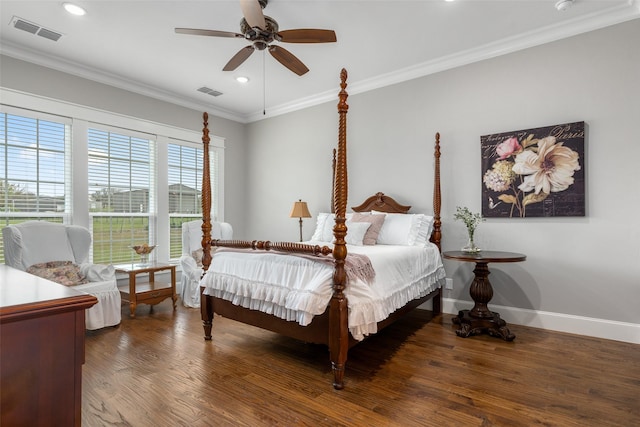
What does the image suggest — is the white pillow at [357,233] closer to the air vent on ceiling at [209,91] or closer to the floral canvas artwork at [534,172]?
the floral canvas artwork at [534,172]

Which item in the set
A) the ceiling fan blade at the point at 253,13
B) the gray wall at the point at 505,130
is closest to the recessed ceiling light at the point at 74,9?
the gray wall at the point at 505,130

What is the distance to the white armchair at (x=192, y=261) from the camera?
4281mm

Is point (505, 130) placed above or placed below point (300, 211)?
above

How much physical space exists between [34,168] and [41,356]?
389 cm

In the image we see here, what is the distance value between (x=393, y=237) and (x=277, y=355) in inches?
71.0

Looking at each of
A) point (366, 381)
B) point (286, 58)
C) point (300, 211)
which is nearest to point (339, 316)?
point (366, 381)

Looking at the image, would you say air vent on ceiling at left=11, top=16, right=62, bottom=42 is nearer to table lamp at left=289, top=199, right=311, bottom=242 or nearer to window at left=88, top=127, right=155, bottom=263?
window at left=88, top=127, right=155, bottom=263

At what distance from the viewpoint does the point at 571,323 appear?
3.26 metres

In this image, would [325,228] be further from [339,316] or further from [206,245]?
[339,316]

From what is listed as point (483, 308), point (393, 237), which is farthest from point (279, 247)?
point (483, 308)

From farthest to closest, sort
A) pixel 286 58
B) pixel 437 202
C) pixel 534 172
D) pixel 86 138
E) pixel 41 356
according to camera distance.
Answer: pixel 86 138, pixel 437 202, pixel 534 172, pixel 286 58, pixel 41 356

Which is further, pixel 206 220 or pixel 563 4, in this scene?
pixel 206 220

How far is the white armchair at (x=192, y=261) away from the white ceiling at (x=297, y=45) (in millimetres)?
1995

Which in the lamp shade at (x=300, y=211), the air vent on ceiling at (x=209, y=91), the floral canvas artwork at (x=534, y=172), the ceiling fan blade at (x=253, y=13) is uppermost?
the air vent on ceiling at (x=209, y=91)
